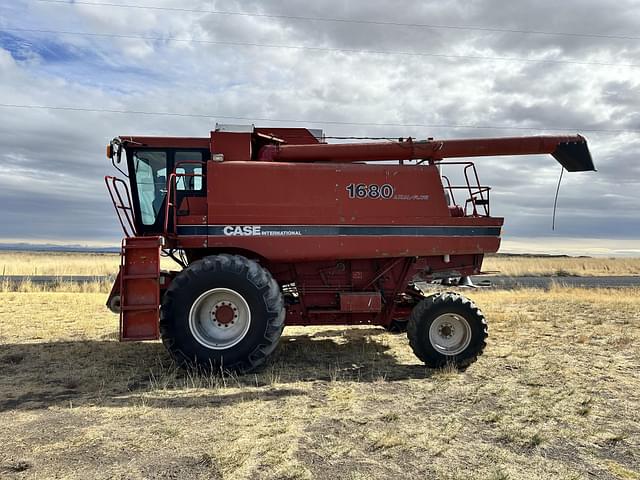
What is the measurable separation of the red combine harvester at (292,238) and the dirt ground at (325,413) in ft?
2.21

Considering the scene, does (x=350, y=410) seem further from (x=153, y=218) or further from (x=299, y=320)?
(x=153, y=218)

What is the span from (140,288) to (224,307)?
1.11m

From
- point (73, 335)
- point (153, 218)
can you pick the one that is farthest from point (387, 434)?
point (73, 335)

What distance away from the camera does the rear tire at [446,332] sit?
22.9 ft

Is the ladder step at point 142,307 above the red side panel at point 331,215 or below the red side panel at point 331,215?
below

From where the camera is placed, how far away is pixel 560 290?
18.9 meters

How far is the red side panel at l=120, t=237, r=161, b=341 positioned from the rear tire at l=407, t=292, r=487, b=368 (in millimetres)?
3550

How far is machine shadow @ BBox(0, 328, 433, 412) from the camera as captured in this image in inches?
221

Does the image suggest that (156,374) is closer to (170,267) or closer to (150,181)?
(150,181)

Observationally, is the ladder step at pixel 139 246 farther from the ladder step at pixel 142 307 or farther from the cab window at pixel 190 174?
the cab window at pixel 190 174

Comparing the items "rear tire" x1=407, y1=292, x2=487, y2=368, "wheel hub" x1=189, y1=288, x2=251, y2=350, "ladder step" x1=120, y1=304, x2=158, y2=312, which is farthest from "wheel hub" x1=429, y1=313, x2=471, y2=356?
"ladder step" x1=120, y1=304, x2=158, y2=312

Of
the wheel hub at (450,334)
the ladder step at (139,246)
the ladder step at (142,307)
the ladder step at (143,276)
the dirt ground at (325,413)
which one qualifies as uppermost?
the ladder step at (139,246)

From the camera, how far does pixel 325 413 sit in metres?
5.08

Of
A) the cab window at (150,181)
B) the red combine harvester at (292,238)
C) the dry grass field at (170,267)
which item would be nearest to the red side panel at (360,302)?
the red combine harvester at (292,238)
